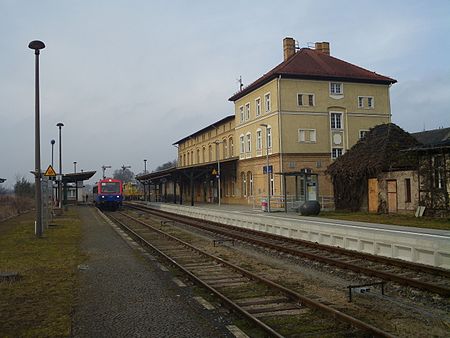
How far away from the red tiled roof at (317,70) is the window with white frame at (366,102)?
1639 mm

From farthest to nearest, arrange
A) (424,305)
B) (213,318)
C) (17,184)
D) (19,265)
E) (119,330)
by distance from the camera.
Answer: (17,184)
(19,265)
(424,305)
(213,318)
(119,330)

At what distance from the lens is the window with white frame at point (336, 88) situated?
44.4m

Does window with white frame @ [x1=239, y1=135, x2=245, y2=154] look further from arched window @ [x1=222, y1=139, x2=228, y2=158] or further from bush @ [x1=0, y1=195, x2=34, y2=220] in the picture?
bush @ [x1=0, y1=195, x2=34, y2=220]

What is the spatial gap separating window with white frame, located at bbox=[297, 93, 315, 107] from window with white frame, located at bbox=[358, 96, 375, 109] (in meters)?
5.24

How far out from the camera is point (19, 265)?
450 inches

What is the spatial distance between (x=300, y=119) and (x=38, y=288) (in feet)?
118

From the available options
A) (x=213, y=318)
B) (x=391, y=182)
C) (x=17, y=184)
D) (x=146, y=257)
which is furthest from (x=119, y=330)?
(x=17, y=184)

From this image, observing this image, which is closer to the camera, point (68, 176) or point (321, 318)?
point (321, 318)

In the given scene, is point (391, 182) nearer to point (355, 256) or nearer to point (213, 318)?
point (355, 256)

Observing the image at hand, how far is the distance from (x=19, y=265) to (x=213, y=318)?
6.64m

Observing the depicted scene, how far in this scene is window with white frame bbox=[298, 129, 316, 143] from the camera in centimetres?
4266

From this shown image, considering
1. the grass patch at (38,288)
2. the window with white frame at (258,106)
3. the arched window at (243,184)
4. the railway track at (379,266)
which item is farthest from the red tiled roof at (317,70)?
the grass patch at (38,288)

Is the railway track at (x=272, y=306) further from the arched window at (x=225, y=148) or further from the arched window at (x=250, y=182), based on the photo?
the arched window at (x=225, y=148)

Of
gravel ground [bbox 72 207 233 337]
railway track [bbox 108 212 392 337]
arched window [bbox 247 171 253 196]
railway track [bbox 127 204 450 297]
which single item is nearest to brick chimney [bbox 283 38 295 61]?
arched window [bbox 247 171 253 196]
